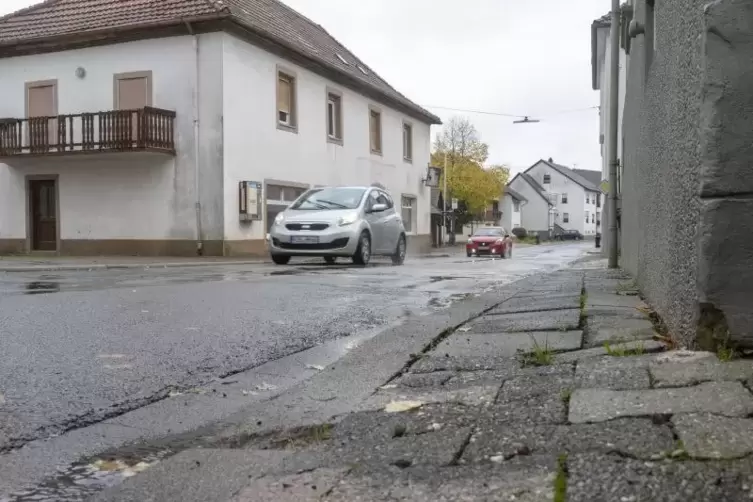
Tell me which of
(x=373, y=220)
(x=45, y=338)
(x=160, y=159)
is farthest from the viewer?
(x=160, y=159)

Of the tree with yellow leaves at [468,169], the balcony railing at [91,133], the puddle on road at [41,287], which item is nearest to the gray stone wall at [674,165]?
the puddle on road at [41,287]

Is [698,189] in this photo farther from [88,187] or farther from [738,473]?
[88,187]

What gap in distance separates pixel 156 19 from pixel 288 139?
210 inches

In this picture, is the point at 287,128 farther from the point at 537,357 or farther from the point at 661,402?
the point at 661,402

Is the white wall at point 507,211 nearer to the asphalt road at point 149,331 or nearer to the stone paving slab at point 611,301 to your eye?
the asphalt road at point 149,331

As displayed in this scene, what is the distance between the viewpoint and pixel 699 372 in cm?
293

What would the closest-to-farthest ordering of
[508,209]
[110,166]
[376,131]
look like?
1. [110,166]
2. [376,131]
3. [508,209]

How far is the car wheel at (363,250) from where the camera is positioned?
14633 millimetres

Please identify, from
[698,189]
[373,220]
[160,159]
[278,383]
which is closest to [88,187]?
[160,159]

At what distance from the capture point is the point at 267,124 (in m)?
22.0

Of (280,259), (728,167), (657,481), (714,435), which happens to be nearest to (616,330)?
(728,167)

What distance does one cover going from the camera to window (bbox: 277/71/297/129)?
2287 cm

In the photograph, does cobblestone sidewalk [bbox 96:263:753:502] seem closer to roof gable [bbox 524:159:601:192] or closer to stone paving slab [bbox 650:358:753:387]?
stone paving slab [bbox 650:358:753:387]

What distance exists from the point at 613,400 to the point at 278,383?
1.84 m
